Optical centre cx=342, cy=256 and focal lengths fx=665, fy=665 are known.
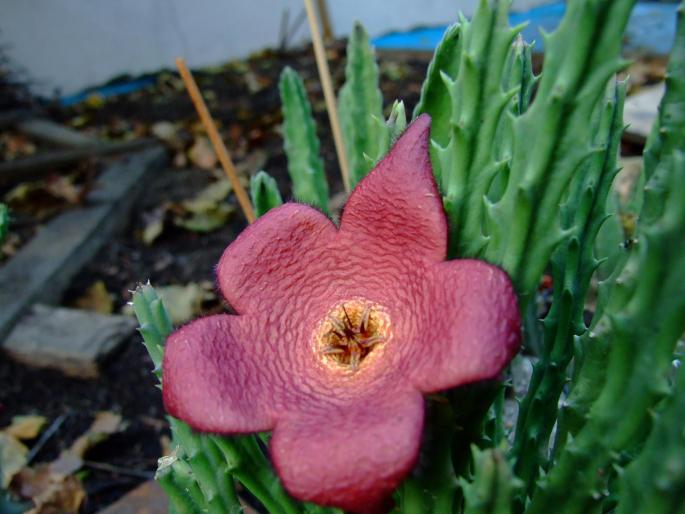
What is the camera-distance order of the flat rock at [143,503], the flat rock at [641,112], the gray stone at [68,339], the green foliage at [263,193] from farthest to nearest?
the flat rock at [641,112] < the gray stone at [68,339] < the flat rock at [143,503] < the green foliage at [263,193]

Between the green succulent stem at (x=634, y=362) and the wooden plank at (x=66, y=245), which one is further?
the wooden plank at (x=66, y=245)

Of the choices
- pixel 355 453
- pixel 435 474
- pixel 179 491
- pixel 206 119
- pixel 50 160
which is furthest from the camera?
pixel 50 160

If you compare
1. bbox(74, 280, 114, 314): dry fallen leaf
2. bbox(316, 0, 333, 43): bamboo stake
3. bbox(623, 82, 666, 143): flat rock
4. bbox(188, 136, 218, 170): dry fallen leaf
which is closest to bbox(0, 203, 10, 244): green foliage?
bbox(74, 280, 114, 314): dry fallen leaf

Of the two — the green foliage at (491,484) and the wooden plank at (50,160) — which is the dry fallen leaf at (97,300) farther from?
the green foliage at (491,484)

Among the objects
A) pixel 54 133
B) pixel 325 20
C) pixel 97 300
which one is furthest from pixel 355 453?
pixel 325 20

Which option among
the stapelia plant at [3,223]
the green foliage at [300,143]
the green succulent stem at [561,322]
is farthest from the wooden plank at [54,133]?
the green succulent stem at [561,322]

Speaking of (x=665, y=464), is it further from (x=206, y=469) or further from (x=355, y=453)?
(x=206, y=469)
